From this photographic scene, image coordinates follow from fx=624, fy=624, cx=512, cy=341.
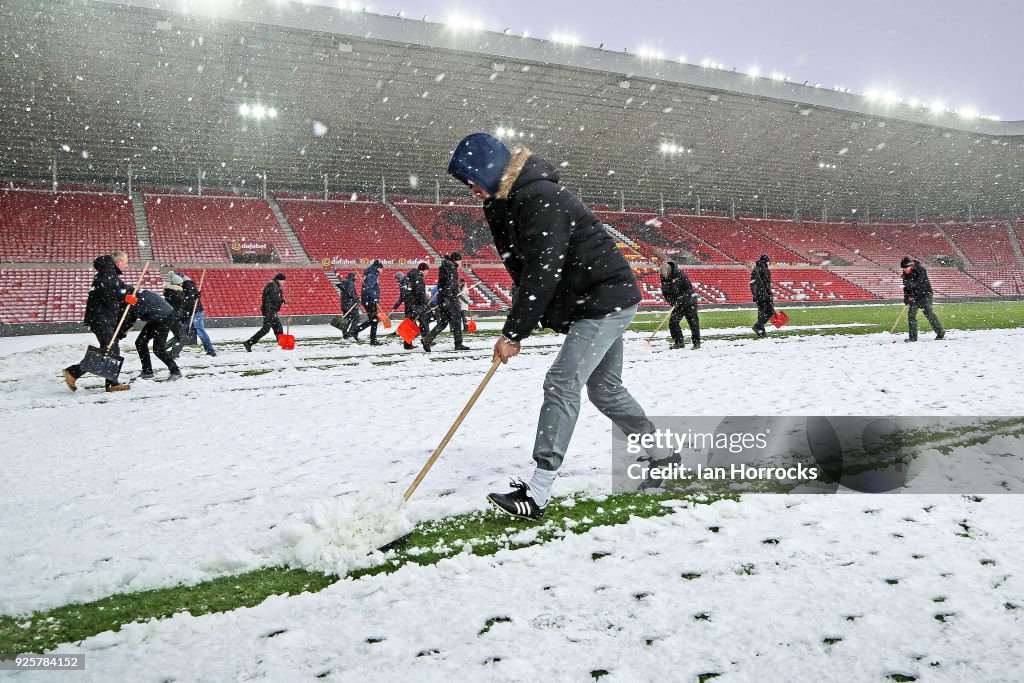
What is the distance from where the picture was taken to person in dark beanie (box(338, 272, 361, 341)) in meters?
14.2

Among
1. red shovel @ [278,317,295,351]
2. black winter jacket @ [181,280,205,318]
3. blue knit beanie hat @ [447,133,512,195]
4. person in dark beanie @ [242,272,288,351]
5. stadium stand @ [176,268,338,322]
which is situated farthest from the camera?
stadium stand @ [176,268,338,322]

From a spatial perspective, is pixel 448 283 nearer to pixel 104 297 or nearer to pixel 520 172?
pixel 104 297

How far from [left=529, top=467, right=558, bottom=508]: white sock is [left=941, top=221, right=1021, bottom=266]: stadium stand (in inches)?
2207

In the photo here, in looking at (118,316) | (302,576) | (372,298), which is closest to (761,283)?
(372,298)

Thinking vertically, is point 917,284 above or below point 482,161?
below

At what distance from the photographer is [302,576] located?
253cm

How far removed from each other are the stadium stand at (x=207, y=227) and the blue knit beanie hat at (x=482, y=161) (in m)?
27.1

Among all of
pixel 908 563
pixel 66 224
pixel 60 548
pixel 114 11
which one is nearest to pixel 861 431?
pixel 908 563

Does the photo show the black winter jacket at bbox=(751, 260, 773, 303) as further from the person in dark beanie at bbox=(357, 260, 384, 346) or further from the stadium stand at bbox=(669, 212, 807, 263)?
the stadium stand at bbox=(669, 212, 807, 263)

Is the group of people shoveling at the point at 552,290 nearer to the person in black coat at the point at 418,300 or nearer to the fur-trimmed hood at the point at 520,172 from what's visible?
the fur-trimmed hood at the point at 520,172

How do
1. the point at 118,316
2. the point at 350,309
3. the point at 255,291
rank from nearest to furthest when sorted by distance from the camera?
the point at 118,316
the point at 350,309
the point at 255,291

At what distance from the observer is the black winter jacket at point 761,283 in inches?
540

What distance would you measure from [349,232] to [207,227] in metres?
6.59

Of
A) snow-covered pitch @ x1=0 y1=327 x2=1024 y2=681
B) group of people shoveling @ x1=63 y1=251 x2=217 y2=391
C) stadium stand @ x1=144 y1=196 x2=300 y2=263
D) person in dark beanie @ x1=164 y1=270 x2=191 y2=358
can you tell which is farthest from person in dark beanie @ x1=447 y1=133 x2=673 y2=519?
stadium stand @ x1=144 y1=196 x2=300 y2=263
